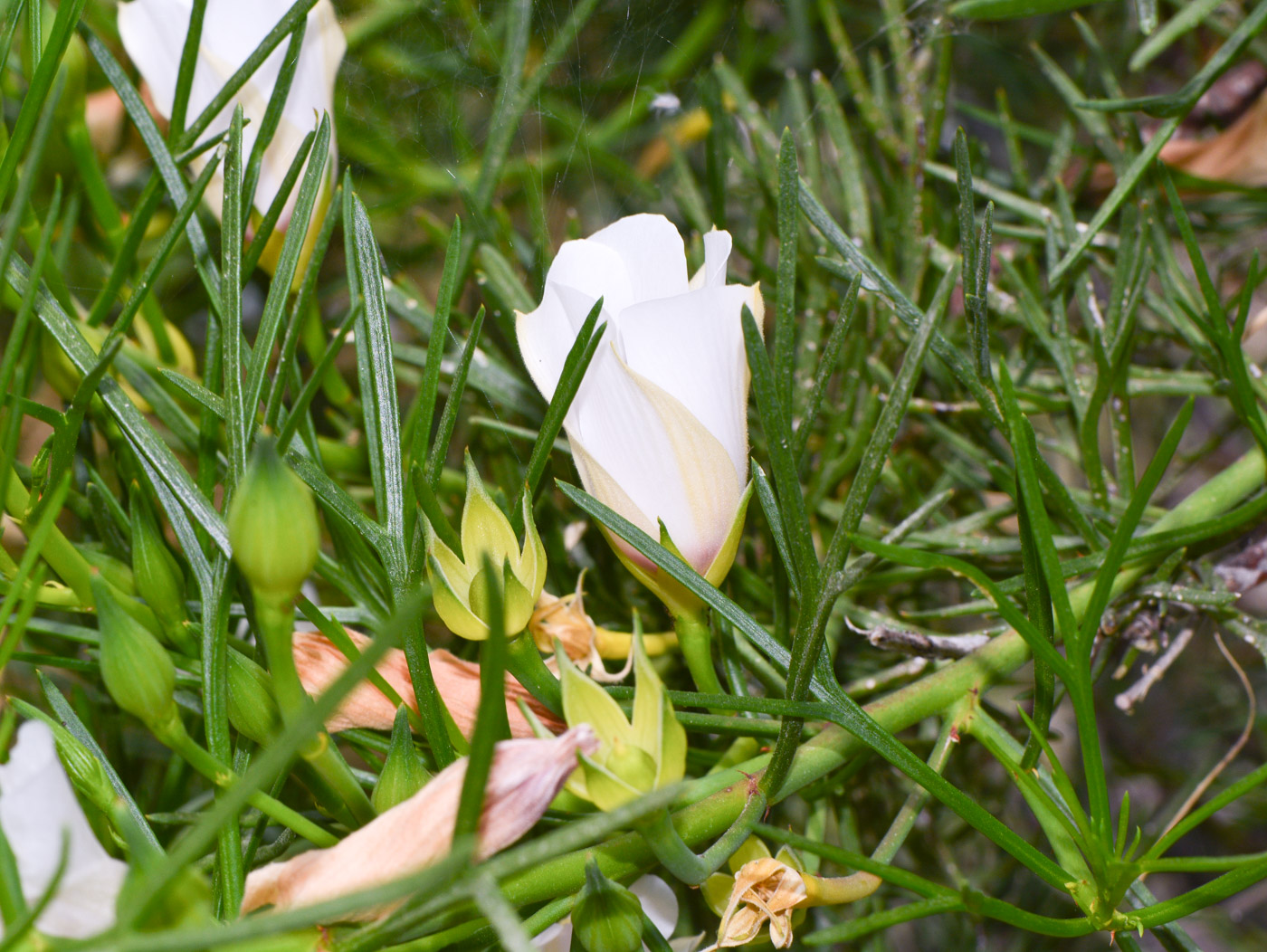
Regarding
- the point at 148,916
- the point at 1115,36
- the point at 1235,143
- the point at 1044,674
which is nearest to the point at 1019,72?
the point at 1115,36

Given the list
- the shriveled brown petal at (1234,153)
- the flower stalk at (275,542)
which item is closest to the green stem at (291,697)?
the flower stalk at (275,542)

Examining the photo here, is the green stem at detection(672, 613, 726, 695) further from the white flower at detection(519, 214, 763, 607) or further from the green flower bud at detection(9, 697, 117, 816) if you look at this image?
the green flower bud at detection(9, 697, 117, 816)

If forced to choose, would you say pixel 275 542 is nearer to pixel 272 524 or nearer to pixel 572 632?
pixel 272 524

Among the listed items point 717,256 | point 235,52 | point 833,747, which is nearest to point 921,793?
point 833,747

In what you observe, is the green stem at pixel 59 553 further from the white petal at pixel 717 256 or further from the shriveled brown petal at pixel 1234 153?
the shriveled brown petal at pixel 1234 153

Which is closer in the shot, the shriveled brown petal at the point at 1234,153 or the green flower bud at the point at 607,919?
the green flower bud at the point at 607,919

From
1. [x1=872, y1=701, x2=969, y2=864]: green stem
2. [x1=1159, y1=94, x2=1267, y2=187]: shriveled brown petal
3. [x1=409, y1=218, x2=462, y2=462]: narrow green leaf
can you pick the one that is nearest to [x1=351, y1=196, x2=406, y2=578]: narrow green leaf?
[x1=409, y1=218, x2=462, y2=462]: narrow green leaf

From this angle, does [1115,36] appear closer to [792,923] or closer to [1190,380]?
[1190,380]
